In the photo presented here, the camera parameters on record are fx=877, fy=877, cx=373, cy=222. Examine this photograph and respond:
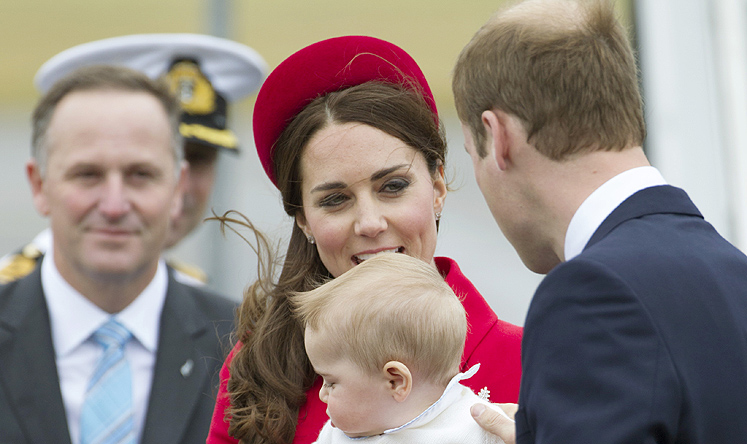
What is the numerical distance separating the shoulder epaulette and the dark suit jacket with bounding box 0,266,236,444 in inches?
23.2

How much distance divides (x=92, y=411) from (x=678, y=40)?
413 centimetres

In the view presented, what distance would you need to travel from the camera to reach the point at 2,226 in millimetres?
6301

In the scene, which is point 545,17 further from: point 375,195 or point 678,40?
point 678,40

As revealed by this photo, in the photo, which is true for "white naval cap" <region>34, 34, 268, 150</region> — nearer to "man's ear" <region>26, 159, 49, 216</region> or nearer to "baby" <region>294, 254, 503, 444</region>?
"man's ear" <region>26, 159, 49, 216</region>

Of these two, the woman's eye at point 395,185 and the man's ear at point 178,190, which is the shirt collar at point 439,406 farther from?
the man's ear at point 178,190

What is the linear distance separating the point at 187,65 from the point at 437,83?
5.52 feet

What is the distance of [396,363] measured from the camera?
1790 mm

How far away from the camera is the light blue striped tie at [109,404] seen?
3.02 metres

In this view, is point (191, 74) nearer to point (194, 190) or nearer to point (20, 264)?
point (194, 190)

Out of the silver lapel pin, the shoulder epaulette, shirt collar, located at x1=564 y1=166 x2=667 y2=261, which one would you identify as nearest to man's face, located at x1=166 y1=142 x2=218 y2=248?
the shoulder epaulette

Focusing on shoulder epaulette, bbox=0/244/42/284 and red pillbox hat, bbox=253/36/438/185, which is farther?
shoulder epaulette, bbox=0/244/42/284

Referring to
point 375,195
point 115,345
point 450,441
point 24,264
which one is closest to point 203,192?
point 24,264

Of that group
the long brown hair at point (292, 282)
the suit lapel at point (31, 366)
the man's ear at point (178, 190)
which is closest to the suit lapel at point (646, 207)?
the long brown hair at point (292, 282)

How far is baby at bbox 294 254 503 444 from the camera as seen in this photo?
5.95 feet
